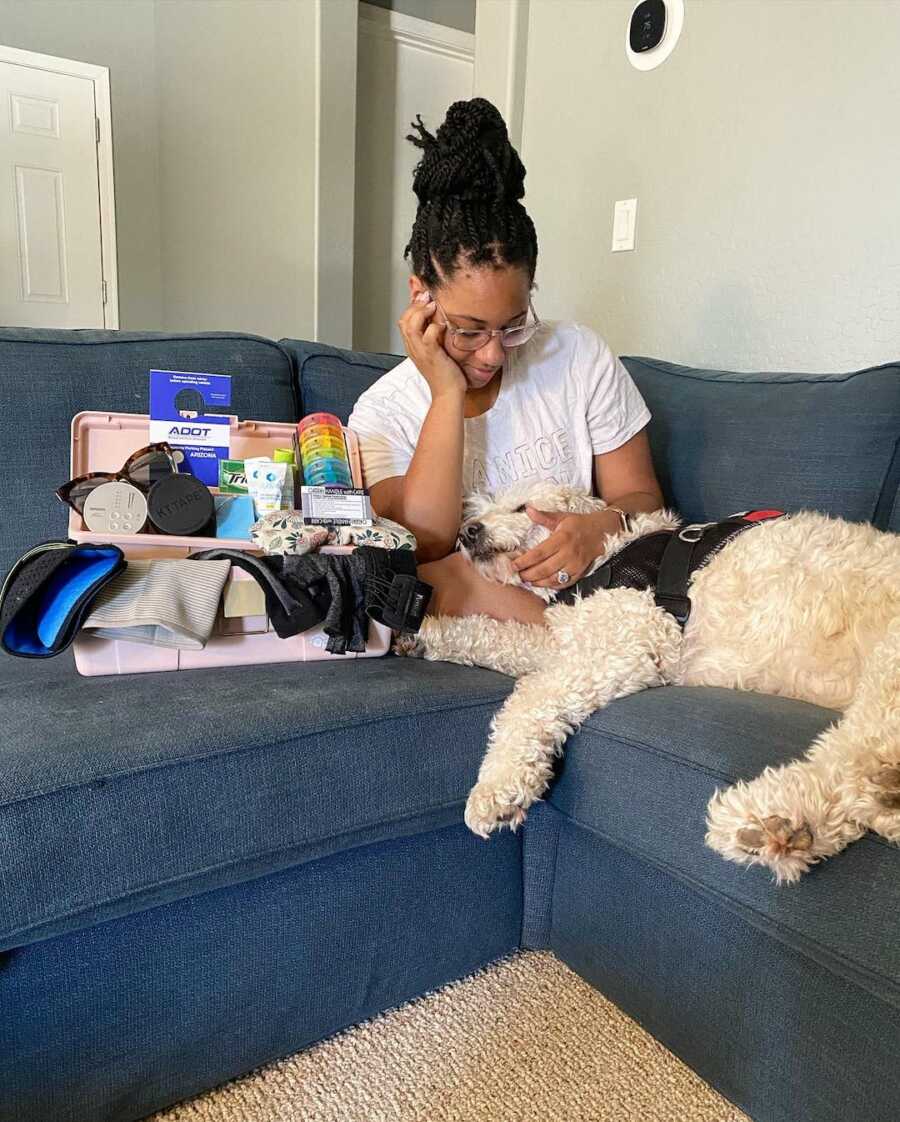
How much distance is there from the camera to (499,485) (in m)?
1.77

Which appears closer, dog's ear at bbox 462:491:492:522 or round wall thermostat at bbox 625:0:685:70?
dog's ear at bbox 462:491:492:522

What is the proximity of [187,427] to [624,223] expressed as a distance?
1.72 meters

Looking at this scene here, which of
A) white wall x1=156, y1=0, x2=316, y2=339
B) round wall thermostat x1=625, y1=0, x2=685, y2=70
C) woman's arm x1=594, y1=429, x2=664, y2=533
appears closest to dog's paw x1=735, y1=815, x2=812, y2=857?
woman's arm x1=594, y1=429, x2=664, y2=533

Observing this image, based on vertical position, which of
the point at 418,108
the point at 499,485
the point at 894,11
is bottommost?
the point at 499,485

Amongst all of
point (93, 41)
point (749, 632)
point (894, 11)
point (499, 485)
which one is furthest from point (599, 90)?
point (93, 41)

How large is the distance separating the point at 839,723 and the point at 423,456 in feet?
2.95

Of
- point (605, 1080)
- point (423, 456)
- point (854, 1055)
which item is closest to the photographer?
→ point (854, 1055)

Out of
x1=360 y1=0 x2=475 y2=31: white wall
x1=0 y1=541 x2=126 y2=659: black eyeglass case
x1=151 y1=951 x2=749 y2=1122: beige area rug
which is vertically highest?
x1=360 y1=0 x2=475 y2=31: white wall

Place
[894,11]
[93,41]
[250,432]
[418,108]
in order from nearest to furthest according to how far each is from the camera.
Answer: [250,432] < [894,11] < [418,108] < [93,41]

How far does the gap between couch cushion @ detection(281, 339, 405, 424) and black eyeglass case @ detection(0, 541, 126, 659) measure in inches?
35.7

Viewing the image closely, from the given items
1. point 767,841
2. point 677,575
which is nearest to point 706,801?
point 767,841

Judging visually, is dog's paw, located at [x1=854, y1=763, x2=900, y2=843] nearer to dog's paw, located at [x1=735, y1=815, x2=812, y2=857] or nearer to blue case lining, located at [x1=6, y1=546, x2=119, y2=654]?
dog's paw, located at [x1=735, y1=815, x2=812, y2=857]

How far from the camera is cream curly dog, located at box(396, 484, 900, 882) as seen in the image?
2.98ft

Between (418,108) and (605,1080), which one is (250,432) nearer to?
(605,1080)
